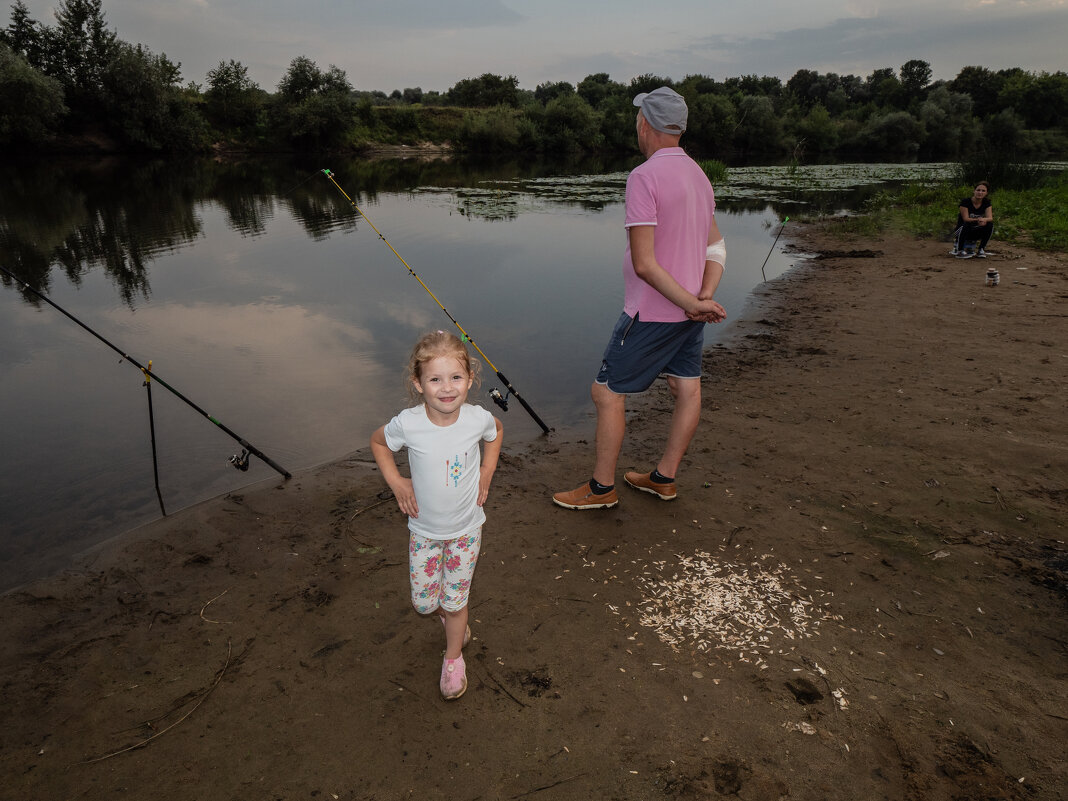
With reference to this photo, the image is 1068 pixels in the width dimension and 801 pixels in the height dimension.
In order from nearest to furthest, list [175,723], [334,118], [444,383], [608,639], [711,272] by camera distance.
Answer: [444,383], [175,723], [608,639], [711,272], [334,118]

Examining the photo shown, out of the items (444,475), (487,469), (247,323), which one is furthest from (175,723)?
(247,323)

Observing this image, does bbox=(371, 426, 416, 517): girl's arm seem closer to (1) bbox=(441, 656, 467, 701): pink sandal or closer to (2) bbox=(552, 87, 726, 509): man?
(1) bbox=(441, 656, 467, 701): pink sandal

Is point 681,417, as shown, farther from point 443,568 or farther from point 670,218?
point 443,568

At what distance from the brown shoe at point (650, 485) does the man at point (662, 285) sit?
0.11m

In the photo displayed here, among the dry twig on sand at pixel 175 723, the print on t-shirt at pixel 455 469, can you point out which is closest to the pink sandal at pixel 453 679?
the print on t-shirt at pixel 455 469

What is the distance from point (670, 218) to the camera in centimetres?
305

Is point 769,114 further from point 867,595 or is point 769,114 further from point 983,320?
point 867,595

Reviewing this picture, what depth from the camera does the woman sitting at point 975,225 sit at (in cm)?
1065

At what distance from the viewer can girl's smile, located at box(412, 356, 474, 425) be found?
210 cm

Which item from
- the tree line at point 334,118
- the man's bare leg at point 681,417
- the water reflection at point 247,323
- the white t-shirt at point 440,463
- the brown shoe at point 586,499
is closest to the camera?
the white t-shirt at point 440,463

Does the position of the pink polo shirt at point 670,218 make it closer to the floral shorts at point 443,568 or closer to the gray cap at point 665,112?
the gray cap at point 665,112

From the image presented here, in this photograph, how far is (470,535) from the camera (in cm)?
231

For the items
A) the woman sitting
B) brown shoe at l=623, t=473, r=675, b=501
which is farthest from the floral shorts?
the woman sitting

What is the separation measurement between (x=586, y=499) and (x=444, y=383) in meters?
1.83
